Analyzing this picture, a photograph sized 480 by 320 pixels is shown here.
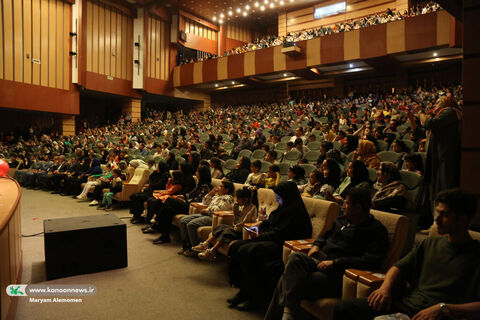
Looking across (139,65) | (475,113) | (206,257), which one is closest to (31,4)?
(139,65)

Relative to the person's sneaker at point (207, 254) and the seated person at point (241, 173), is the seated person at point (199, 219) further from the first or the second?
the seated person at point (241, 173)

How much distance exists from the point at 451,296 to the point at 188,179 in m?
3.42

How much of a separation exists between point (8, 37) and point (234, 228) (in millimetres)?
12947

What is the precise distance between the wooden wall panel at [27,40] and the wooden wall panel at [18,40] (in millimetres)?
111

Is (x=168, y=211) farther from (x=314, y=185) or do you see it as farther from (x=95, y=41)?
(x=95, y=41)

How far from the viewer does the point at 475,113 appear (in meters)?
2.24

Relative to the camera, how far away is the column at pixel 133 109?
1625cm

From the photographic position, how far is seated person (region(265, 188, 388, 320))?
6.05 ft

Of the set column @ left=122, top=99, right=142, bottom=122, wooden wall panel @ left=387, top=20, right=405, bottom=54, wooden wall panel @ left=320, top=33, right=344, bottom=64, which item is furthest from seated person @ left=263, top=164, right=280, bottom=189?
column @ left=122, top=99, right=142, bottom=122

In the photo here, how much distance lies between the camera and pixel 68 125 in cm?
1400

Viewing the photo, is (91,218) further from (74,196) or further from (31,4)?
(31,4)

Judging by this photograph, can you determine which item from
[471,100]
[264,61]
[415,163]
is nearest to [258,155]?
[415,163]

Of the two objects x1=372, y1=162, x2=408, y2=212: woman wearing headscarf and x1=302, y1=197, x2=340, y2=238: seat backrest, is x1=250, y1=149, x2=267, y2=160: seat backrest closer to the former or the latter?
x1=372, y1=162, x2=408, y2=212: woman wearing headscarf

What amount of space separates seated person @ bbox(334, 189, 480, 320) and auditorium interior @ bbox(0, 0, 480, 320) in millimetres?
118
